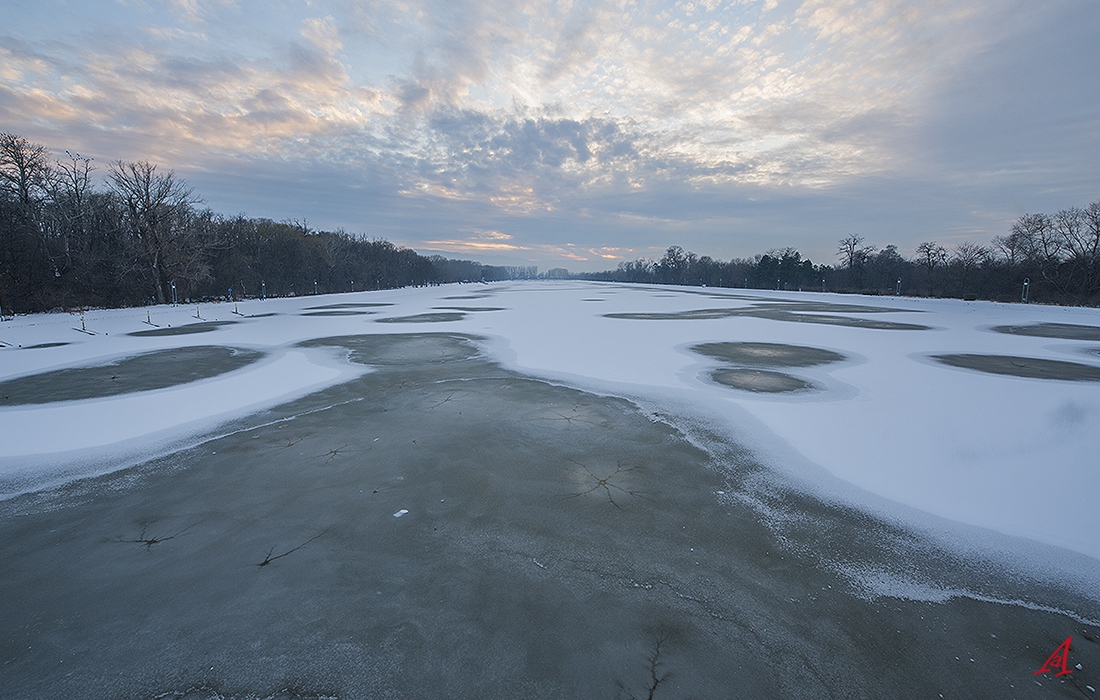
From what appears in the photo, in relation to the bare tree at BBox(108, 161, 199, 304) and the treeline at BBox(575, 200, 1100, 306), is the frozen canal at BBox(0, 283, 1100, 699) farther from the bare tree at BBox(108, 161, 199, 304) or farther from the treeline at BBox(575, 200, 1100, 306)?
the treeline at BBox(575, 200, 1100, 306)

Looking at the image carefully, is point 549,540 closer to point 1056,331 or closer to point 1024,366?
point 1024,366

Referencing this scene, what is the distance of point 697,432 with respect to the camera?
6.73 m

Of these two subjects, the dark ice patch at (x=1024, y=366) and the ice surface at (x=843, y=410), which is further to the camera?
the dark ice patch at (x=1024, y=366)

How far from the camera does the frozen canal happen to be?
8.70 feet

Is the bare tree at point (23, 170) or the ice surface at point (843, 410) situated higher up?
the bare tree at point (23, 170)

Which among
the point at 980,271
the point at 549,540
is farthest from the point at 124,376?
the point at 980,271

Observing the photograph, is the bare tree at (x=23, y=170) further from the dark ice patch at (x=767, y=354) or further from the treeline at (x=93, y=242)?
the dark ice patch at (x=767, y=354)

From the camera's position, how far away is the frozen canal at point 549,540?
104 inches

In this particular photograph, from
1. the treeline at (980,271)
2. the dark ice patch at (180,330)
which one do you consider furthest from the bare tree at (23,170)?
the treeline at (980,271)

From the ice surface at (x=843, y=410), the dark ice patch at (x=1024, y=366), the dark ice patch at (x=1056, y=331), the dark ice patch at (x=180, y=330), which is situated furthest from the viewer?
the dark ice patch at (x=180, y=330)

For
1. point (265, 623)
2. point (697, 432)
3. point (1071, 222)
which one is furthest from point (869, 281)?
point (265, 623)

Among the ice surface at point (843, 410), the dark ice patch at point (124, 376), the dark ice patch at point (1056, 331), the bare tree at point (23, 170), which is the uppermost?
the bare tree at point (23, 170)

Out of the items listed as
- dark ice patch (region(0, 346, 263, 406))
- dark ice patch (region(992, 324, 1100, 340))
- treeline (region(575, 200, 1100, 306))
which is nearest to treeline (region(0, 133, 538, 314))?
dark ice patch (region(0, 346, 263, 406))

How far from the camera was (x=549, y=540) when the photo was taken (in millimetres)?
3982
